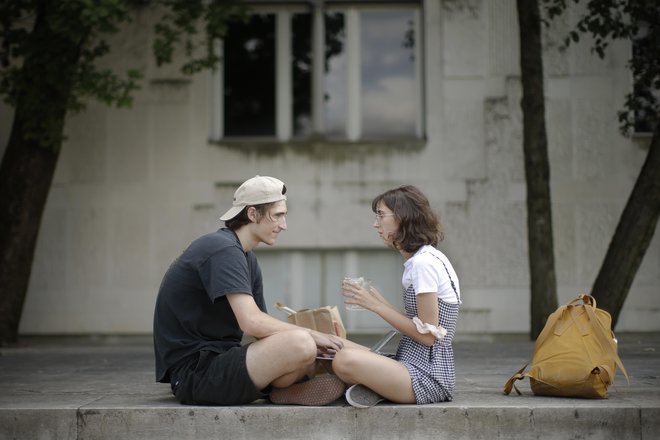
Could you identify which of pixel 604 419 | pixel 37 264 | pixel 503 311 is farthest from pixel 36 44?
pixel 604 419

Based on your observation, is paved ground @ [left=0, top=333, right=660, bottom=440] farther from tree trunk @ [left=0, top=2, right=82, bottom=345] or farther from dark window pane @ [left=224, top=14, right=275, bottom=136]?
dark window pane @ [left=224, top=14, right=275, bottom=136]

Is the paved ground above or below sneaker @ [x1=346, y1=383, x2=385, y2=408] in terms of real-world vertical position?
below

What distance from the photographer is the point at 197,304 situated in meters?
5.49

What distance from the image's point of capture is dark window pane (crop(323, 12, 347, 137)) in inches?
499

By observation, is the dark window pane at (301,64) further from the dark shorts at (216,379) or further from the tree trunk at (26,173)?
the dark shorts at (216,379)

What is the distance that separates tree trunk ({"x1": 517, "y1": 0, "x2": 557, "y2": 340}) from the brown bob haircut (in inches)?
212

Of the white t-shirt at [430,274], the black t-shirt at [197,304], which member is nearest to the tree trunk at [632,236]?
the white t-shirt at [430,274]

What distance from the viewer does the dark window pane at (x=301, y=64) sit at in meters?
12.7

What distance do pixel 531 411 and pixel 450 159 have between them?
7.12 m

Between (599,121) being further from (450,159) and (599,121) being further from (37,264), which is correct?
(37,264)

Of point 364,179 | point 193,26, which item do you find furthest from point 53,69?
point 364,179

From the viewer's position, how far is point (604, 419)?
17.9 feet

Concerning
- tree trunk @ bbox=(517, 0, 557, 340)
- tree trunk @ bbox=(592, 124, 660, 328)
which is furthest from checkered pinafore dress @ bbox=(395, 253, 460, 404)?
tree trunk @ bbox=(517, 0, 557, 340)

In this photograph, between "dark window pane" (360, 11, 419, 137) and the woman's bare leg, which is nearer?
the woman's bare leg
